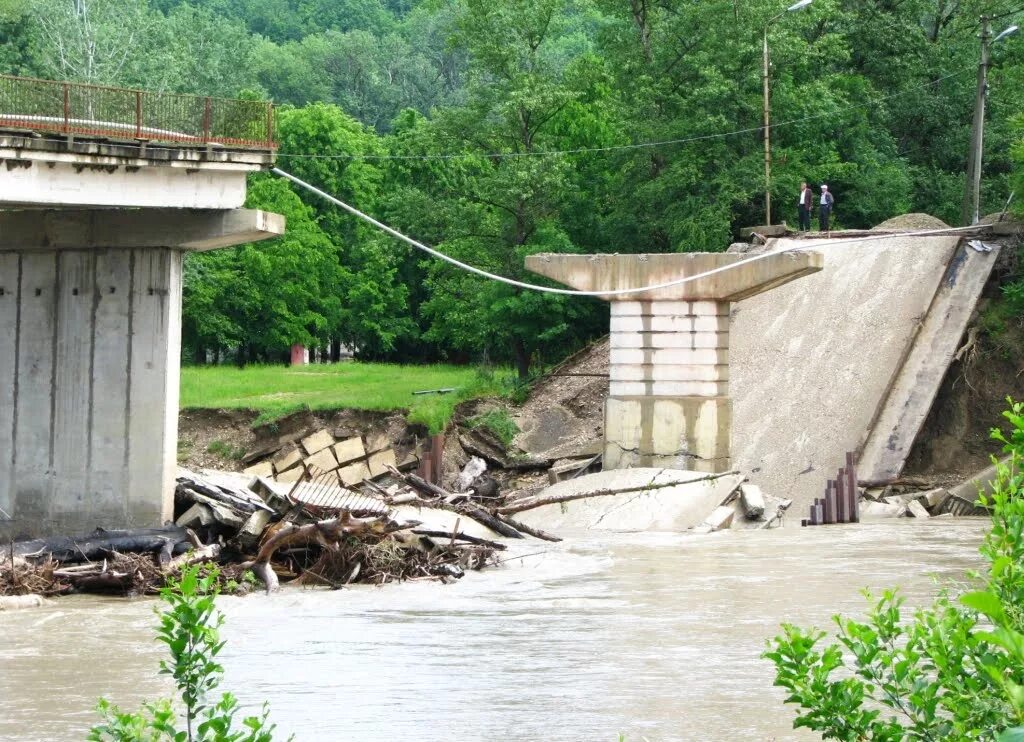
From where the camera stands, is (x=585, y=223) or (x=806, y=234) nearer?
(x=806, y=234)

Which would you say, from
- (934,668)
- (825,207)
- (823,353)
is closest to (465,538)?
(823,353)

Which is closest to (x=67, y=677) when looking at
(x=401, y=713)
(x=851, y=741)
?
(x=401, y=713)

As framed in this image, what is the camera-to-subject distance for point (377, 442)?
40.0 meters

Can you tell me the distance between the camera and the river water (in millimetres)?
13062

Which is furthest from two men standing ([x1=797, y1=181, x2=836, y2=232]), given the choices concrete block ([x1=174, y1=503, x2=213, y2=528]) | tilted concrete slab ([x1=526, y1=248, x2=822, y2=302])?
concrete block ([x1=174, y1=503, x2=213, y2=528])

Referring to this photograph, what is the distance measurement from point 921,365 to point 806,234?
26.3ft

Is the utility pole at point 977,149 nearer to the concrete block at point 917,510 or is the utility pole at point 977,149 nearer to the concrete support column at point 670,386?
the concrete support column at point 670,386

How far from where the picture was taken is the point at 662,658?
1579 cm

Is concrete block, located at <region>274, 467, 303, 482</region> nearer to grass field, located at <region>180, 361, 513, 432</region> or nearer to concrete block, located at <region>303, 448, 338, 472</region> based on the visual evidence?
concrete block, located at <region>303, 448, 338, 472</region>

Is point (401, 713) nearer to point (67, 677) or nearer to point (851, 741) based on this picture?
point (67, 677)

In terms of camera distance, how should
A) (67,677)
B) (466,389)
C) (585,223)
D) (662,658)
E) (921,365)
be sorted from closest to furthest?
(67,677)
(662,658)
(921,365)
(466,389)
(585,223)

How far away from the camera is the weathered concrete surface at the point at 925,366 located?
110ft

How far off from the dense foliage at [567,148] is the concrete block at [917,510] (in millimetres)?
10283

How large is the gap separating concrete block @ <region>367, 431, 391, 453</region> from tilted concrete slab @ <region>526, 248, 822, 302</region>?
24.1 ft
